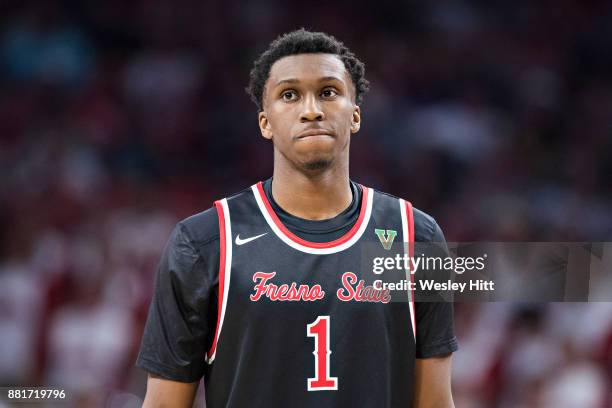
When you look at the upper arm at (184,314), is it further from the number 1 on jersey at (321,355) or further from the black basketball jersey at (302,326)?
the number 1 on jersey at (321,355)

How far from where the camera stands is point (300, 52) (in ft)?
7.87

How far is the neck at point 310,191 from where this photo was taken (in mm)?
2416

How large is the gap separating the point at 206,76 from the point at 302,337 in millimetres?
4167

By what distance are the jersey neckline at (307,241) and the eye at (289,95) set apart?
27 centimetres

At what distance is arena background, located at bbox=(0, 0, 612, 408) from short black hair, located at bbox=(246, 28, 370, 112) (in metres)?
2.61

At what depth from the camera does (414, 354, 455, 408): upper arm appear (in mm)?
2391

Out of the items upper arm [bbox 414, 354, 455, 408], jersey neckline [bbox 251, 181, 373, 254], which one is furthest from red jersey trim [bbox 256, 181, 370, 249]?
upper arm [bbox 414, 354, 455, 408]

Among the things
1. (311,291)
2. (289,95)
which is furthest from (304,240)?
(289,95)

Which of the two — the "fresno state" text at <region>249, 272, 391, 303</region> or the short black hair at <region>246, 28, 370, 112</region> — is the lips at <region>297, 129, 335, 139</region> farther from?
the "fresno state" text at <region>249, 272, 391, 303</region>

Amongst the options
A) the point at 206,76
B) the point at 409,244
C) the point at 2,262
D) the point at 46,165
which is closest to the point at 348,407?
the point at 409,244

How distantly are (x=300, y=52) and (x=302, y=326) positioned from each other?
73cm

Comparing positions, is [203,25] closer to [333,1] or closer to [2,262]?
[333,1]

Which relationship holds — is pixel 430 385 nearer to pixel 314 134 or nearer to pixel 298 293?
pixel 298 293

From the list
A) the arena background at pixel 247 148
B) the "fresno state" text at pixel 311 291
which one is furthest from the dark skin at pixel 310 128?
the arena background at pixel 247 148
